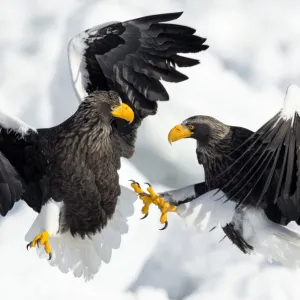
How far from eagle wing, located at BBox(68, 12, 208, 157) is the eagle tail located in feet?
3.91

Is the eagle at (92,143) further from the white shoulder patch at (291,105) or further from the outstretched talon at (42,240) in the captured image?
the white shoulder patch at (291,105)

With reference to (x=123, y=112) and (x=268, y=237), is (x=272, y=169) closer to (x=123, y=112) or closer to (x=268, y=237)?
(x=268, y=237)

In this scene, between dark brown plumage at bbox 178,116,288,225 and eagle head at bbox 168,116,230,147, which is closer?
dark brown plumage at bbox 178,116,288,225

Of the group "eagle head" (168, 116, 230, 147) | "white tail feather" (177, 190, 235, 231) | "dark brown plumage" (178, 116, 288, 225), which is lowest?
"white tail feather" (177, 190, 235, 231)

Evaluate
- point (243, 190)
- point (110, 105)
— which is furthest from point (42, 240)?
point (243, 190)

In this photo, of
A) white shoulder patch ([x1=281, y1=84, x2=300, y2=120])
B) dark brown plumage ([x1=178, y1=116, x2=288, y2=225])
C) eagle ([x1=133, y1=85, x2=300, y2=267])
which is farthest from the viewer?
dark brown plumage ([x1=178, y1=116, x2=288, y2=225])

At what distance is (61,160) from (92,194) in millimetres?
371

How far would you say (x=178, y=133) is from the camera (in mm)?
7918

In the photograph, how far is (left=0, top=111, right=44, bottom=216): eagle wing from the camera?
7621 mm

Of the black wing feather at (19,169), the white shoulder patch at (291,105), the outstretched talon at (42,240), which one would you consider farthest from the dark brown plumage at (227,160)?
the outstretched talon at (42,240)

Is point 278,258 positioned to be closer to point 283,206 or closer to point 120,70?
point 283,206

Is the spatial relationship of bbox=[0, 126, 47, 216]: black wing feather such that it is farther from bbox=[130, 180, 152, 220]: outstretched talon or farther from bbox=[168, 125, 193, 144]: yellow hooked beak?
bbox=[168, 125, 193, 144]: yellow hooked beak

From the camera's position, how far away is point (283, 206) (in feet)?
25.6

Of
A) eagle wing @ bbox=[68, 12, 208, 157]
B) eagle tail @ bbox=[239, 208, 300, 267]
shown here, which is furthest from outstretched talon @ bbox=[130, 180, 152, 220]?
eagle tail @ bbox=[239, 208, 300, 267]
